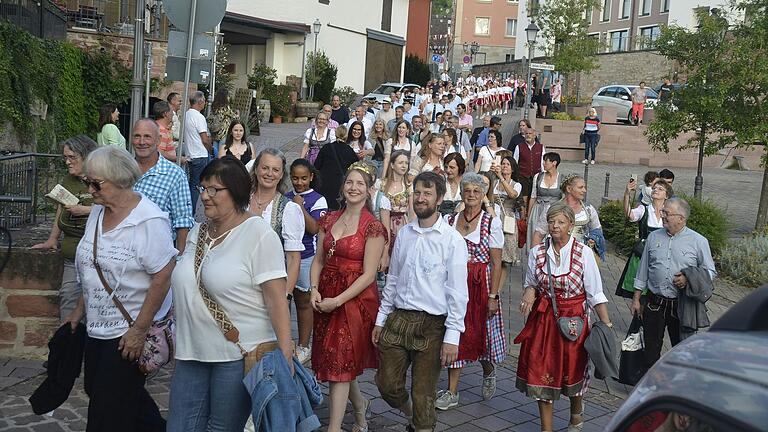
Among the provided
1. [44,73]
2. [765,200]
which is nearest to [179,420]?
[44,73]

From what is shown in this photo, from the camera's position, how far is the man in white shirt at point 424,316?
5.74 meters

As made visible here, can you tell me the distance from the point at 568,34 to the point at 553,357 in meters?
35.9

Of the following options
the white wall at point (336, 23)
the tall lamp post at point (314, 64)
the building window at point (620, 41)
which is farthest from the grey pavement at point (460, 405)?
the building window at point (620, 41)

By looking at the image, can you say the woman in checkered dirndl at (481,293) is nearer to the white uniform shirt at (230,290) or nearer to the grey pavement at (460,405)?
the grey pavement at (460,405)

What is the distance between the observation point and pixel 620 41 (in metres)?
63.3

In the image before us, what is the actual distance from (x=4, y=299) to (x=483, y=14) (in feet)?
271

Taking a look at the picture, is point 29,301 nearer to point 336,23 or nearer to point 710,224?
point 710,224

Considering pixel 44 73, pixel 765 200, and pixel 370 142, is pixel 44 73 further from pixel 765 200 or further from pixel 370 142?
pixel 765 200

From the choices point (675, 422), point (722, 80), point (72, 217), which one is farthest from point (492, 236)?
point (722, 80)

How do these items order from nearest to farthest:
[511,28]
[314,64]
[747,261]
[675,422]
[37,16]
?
[675,422], [747,261], [37,16], [314,64], [511,28]

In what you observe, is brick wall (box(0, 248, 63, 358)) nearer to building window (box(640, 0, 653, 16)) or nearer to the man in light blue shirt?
the man in light blue shirt

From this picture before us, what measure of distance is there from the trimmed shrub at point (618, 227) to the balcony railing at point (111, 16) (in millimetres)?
11680

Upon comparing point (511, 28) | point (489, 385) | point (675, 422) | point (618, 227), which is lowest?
point (489, 385)

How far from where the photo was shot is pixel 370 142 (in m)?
14.9
